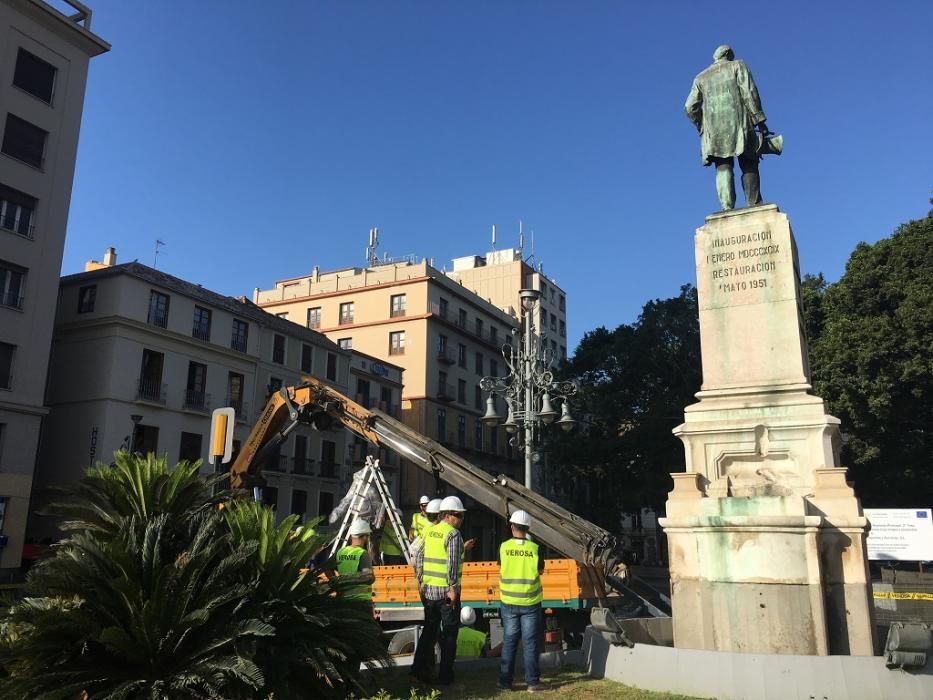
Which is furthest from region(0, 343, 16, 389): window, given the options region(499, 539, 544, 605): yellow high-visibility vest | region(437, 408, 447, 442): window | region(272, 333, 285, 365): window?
region(437, 408, 447, 442): window

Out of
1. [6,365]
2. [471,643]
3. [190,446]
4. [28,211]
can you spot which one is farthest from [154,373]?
[471,643]

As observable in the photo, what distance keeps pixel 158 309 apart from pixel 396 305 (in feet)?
66.7

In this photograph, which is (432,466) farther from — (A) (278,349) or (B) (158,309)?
(A) (278,349)

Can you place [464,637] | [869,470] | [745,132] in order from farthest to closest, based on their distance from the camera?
[869,470] < [464,637] < [745,132]

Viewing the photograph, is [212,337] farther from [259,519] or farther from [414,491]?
[259,519]

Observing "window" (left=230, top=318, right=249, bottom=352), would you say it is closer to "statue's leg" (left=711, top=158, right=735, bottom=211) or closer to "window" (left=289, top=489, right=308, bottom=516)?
"window" (left=289, top=489, right=308, bottom=516)

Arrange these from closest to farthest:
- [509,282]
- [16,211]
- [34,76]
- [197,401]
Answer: [16,211]
[34,76]
[197,401]
[509,282]

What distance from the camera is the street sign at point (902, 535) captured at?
60.8 feet

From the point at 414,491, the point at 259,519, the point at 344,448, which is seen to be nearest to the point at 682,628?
the point at 259,519

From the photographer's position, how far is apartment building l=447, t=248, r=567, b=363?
6469 centimetres

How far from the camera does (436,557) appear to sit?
7.80m

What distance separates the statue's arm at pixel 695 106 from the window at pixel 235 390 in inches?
1222

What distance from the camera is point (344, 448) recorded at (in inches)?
1745

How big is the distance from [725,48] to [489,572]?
371 inches
